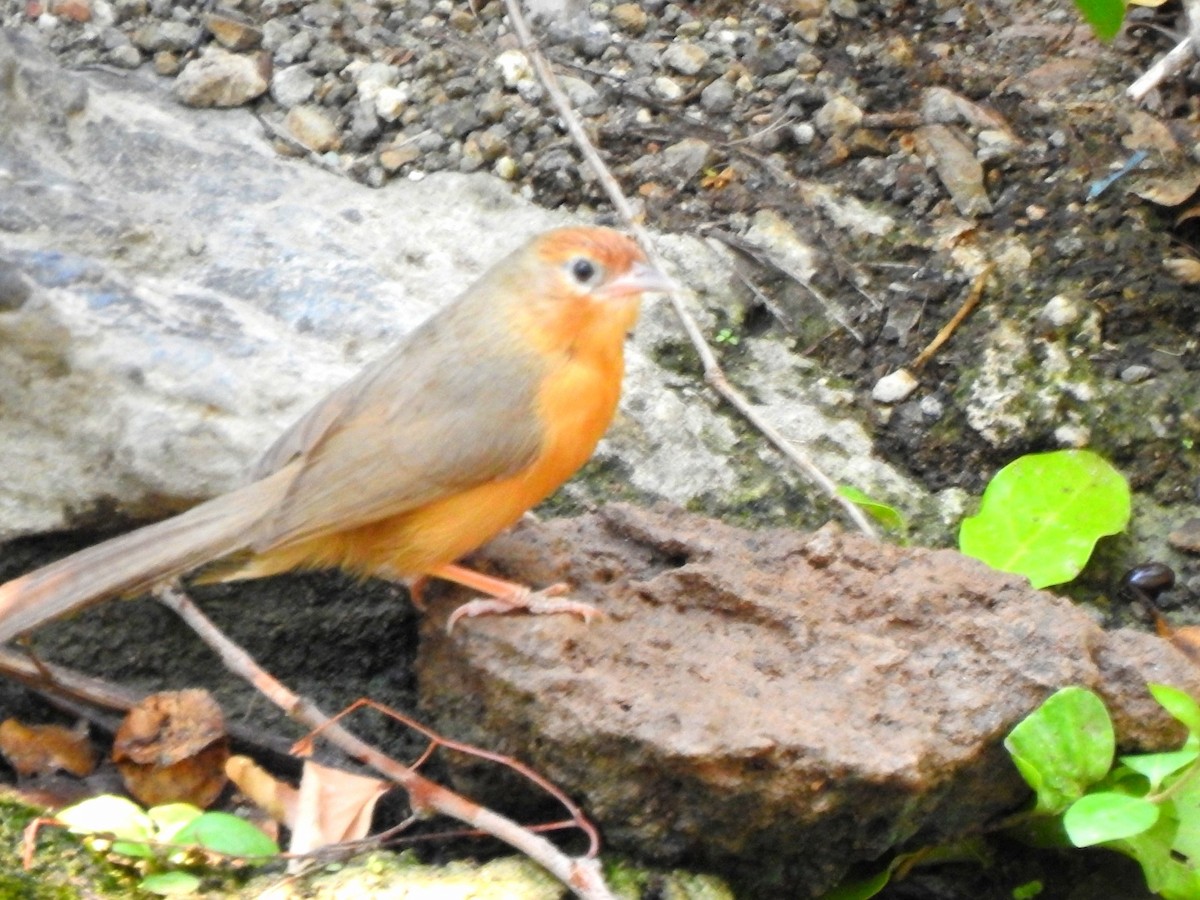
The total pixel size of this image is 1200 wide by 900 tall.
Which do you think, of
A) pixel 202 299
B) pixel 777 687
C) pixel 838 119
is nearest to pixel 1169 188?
pixel 838 119

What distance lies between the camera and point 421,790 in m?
3.20

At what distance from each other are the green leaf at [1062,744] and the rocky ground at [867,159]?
1315mm

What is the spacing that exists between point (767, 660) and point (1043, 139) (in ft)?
8.71

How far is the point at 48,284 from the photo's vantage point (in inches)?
157

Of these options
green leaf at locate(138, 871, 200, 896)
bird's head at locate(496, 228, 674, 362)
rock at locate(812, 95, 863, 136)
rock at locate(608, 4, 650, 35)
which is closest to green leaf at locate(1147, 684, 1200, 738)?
bird's head at locate(496, 228, 674, 362)

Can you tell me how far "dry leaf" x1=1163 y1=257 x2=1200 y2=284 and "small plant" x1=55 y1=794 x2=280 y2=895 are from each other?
3.21 meters

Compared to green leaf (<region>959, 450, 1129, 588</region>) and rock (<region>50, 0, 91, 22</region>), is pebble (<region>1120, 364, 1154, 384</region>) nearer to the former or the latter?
green leaf (<region>959, 450, 1129, 588</region>)

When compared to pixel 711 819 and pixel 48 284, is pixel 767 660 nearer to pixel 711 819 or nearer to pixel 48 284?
pixel 711 819

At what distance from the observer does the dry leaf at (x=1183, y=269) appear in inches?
192

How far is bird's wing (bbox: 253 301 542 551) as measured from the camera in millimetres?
3395

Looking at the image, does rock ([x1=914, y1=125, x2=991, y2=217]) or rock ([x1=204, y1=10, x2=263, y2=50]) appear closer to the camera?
rock ([x1=914, y1=125, x2=991, y2=217])

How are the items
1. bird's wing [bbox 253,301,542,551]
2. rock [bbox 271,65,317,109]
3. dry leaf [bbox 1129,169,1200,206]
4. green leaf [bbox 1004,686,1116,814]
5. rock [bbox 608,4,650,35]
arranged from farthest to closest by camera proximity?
1. rock [bbox 608,4,650,35]
2. rock [bbox 271,65,317,109]
3. dry leaf [bbox 1129,169,1200,206]
4. bird's wing [bbox 253,301,542,551]
5. green leaf [bbox 1004,686,1116,814]

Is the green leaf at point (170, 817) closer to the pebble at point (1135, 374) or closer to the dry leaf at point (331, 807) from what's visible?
the dry leaf at point (331, 807)

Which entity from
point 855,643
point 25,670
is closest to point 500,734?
point 855,643
